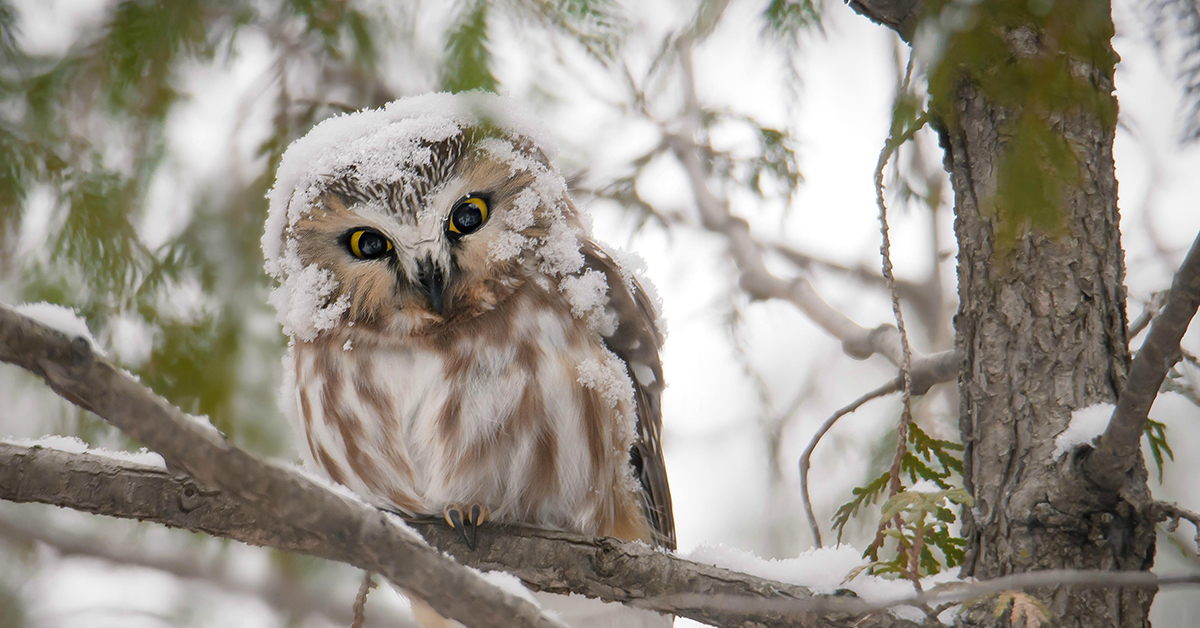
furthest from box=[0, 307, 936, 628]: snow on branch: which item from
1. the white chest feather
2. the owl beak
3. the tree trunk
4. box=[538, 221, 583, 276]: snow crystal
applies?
box=[538, 221, 583, 276]: snow crystal

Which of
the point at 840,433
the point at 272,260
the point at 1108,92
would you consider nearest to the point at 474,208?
the point at 272,260

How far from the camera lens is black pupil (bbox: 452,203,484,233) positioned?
198 centimetres

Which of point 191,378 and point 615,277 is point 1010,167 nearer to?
point 615,277

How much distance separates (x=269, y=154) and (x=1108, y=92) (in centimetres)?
182

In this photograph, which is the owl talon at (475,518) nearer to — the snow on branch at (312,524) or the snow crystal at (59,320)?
the snow on branch at (312,524)

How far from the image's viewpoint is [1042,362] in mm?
1414

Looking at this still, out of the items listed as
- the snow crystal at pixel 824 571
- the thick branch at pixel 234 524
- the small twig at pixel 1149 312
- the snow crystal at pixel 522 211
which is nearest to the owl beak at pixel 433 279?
the snow crystal at pixel 522 211

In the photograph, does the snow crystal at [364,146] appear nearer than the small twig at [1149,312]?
No

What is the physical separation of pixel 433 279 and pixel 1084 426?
1.25m

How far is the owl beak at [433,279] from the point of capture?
1879 millimetres

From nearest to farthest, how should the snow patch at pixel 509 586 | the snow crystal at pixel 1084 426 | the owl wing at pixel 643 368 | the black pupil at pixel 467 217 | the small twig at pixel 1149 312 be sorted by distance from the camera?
the snow patch at pixel 509 586
the snow crystal at pixel 1084 426
the small twig at pixel 1149 312
the black pupil at pixel 467 217
the owl wing at pixel 643 368

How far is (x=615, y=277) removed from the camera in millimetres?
2113

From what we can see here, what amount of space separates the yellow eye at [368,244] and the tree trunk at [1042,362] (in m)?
1.20

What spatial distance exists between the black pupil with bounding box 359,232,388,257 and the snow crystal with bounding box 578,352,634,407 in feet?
1.72
